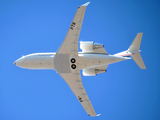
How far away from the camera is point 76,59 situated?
27953 millimetres

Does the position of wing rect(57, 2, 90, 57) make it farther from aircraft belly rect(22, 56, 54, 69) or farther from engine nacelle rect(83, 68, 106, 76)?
engine nacelle rect(83, 68, 106, 76)

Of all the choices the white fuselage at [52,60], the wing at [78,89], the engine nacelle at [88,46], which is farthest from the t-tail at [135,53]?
the wing at [78,89]

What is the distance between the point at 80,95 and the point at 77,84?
188 cm

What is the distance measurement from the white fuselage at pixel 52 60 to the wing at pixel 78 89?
1820 millimetres

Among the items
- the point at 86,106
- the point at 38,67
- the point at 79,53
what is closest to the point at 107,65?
the point at 79,53

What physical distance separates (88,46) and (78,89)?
22.6ft

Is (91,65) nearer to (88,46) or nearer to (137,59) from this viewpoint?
(88,46)

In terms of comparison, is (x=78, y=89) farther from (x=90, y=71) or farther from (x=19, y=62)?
(x=19, y=62)

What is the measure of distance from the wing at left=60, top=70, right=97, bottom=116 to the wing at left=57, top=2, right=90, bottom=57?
3.44m

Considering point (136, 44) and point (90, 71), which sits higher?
point (136, 44)

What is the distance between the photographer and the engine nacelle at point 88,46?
28334 mm

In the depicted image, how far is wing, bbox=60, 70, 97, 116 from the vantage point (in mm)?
29761

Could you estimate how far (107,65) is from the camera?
99.8 feet

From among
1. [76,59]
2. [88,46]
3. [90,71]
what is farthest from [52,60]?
[90,71]
